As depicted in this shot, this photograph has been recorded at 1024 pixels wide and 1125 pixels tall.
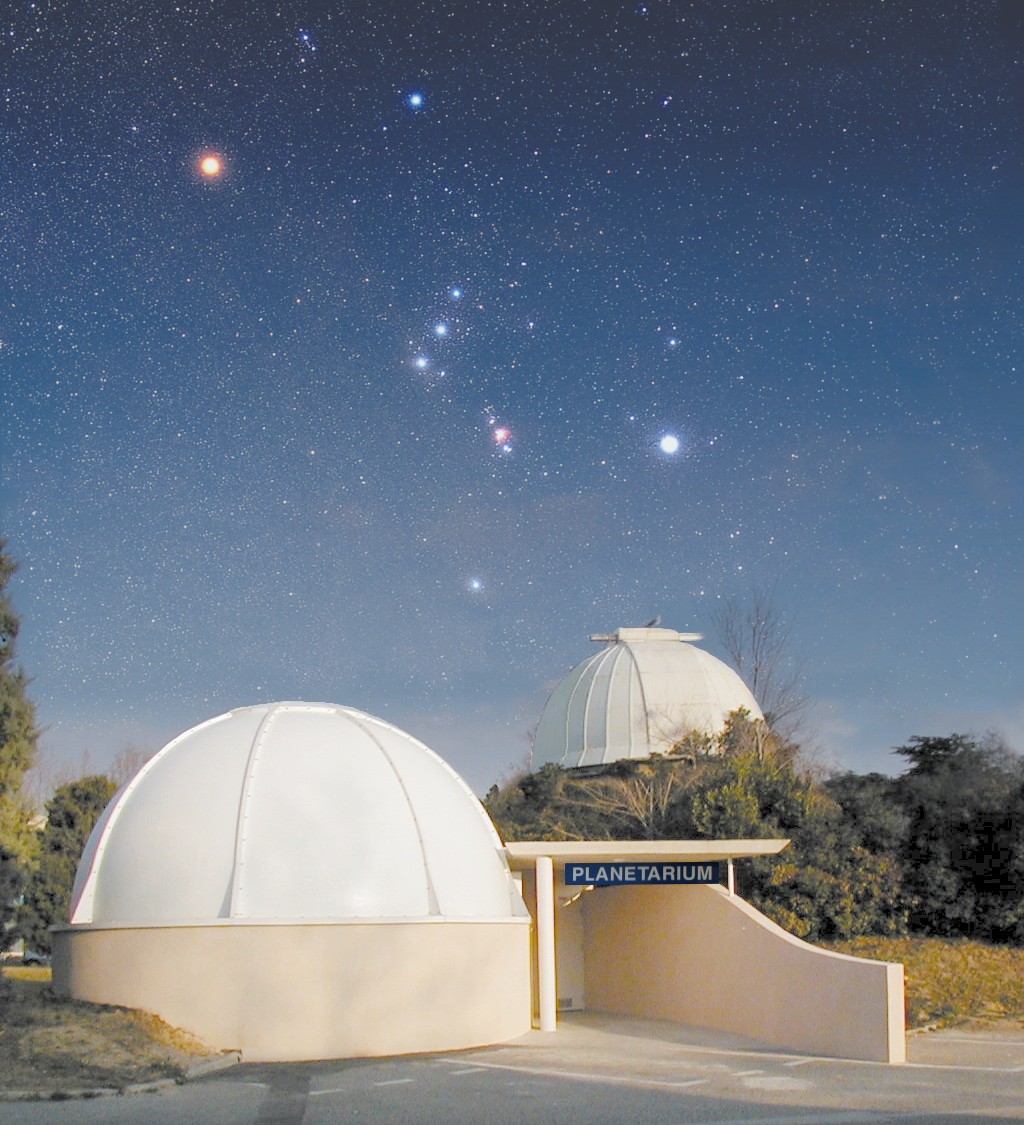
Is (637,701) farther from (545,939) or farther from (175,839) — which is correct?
(175,839)

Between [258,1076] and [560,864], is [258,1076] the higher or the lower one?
the lower one

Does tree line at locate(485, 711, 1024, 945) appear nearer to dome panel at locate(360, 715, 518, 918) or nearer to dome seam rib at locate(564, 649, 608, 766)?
dome panel at locate(360, 715, 518, 918)

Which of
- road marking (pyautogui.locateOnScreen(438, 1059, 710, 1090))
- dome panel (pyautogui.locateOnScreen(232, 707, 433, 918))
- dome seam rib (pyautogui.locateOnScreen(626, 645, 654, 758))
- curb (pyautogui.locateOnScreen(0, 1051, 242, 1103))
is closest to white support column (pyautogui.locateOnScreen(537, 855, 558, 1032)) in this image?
dome panel (pyautogui.locateOnScreen(232, 707, 433, 918))

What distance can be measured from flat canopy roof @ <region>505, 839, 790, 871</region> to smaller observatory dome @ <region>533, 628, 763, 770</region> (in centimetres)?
1581

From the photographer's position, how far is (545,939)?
57.9ft

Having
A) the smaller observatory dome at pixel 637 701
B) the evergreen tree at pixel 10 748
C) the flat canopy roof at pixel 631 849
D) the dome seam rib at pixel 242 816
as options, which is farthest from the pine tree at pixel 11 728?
the smaller observatory dome at pixel 637 701

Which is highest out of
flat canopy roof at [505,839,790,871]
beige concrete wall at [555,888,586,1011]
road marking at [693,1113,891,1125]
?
flat canopy roof at [505,839,790,871]

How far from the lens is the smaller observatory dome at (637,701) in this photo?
115 ft

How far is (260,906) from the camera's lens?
15.1 m

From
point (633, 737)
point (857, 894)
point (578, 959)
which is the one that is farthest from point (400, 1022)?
point (633, 737)

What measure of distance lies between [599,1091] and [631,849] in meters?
5.91

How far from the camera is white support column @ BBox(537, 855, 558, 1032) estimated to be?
58.0ft

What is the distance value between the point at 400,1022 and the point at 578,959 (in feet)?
25.0

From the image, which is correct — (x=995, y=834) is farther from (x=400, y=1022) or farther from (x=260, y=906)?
(x=260, y=906)
